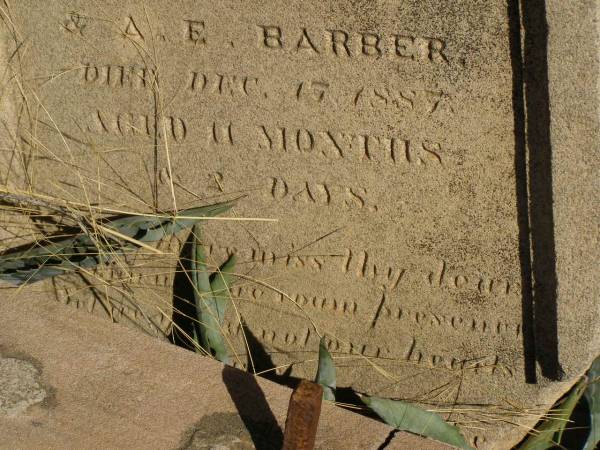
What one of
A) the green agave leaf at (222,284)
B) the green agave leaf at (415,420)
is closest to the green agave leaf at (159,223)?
the green agave leaf at (222,284)

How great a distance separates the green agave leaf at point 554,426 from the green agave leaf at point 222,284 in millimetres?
1015

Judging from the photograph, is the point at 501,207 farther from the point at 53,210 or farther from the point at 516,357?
the point at 53,210

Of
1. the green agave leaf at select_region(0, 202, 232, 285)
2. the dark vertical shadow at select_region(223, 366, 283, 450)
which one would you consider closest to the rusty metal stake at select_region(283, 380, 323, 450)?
the dark vertical shadow at select_region(223, 366, 283, 450)

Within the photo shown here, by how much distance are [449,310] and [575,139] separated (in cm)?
62

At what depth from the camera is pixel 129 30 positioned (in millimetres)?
2146

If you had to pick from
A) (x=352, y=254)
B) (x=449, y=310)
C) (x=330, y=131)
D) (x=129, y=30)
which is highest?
(x=129, y=30)

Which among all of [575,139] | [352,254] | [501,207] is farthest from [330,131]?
[575,139]

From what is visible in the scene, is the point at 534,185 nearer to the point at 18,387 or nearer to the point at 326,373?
the point at 326,373

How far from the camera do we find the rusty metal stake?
4.84ft

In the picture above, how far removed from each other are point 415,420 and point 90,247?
42.9 inches

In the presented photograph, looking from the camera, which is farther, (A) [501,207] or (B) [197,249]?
(B) [197,249]

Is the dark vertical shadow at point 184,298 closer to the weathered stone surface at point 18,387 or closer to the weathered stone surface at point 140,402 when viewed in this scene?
the weathered stone surface at point 140,402

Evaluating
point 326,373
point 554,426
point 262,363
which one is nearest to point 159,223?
point 262,363

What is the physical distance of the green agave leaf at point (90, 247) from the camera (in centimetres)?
215
